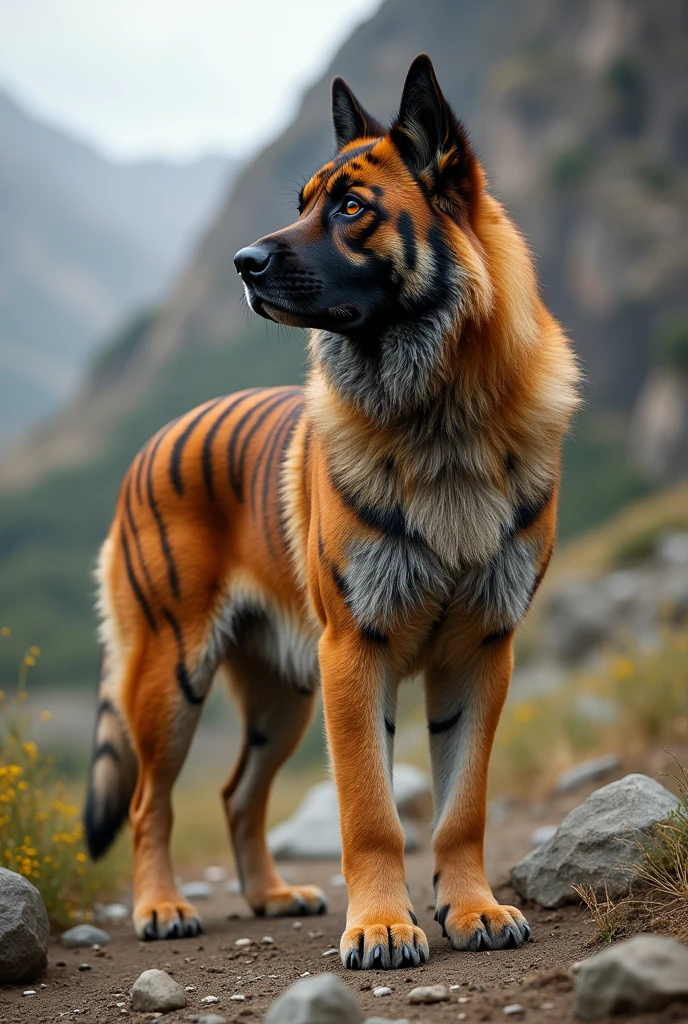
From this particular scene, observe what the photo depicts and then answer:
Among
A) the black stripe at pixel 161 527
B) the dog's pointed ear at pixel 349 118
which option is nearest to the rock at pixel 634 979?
the black stripe at pixel 161 527

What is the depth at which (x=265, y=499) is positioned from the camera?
445cm

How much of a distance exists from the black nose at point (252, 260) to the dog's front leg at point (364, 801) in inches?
47.1

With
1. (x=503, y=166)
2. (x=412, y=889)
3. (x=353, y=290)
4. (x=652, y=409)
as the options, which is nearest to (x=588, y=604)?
(x=412, y=889)

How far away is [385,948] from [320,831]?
4105 mm

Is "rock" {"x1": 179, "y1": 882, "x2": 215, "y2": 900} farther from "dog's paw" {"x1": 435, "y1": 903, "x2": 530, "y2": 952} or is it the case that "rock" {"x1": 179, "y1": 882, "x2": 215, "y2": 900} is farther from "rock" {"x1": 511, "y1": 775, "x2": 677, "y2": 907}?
"dog's paw" {"x1": 435, "y1": 903, "x2": 530, "y2": 952}

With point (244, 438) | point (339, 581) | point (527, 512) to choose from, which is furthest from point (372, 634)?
point (244, 438)

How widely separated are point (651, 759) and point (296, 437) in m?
3.17

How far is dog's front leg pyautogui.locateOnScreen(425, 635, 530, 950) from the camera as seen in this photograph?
3.59 m

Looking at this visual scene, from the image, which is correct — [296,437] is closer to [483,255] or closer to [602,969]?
[483,255]

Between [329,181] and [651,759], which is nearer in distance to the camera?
[329,181]

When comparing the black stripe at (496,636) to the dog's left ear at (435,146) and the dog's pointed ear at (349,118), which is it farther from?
the dog's pointed ear at (349,118)

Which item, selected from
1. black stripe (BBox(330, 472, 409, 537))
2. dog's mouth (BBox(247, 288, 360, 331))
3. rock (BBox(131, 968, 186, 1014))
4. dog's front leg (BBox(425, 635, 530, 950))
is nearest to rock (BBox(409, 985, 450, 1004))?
dog's front leg (BBox(425, 635, 530, 950))

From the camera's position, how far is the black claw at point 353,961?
327cm

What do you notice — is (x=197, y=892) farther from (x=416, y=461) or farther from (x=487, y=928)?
(x=416, y=461)
